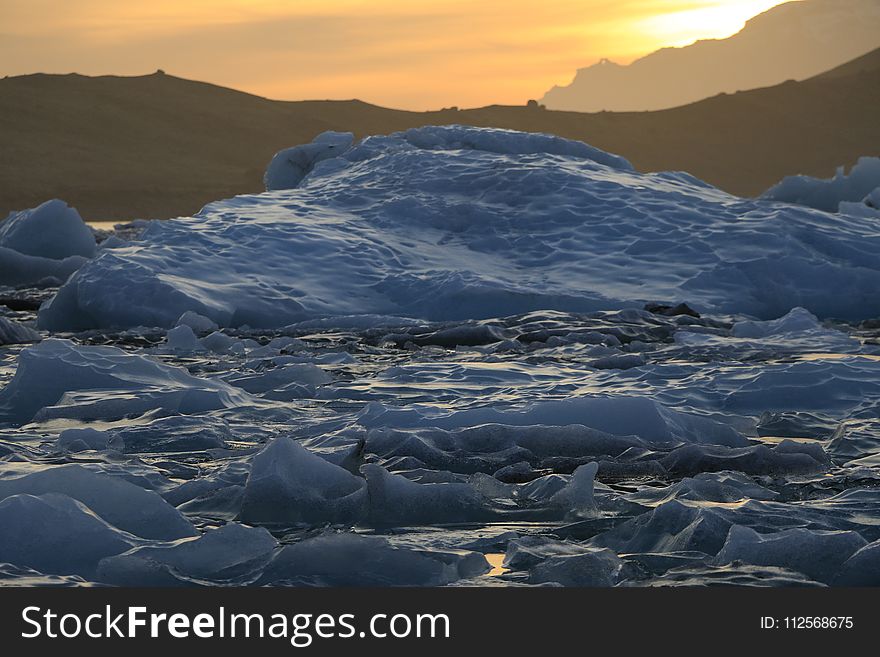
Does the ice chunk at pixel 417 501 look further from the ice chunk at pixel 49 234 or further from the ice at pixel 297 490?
the ice chunk at pixel 49 234

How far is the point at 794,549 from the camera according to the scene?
12.8 feet

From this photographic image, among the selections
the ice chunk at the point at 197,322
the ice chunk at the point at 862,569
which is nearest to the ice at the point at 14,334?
the ice chunk at the point at 197,322

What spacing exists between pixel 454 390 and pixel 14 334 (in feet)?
15.5

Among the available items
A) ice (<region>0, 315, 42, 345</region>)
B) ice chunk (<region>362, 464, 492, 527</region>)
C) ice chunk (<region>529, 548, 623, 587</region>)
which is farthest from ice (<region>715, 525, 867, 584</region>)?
ice (<region>0, 315, 42, 345</region>)

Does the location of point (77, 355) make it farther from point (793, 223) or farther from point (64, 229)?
point (64, 229)

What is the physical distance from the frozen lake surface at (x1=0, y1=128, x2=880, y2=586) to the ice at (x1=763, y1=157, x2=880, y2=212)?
309cm

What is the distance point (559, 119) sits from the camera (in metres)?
84.7

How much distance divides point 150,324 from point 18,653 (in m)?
7.53

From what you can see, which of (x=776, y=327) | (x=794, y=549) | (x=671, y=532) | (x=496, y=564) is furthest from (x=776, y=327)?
(x=496, y=564)

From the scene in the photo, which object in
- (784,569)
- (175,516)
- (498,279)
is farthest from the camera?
(498,279)

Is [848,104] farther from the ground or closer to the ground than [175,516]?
farther from the ground

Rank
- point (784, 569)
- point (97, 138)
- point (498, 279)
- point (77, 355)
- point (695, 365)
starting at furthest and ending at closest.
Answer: point (97, 138), point (498, 279), point (695, 365), point (77, 355), point (784, 569)

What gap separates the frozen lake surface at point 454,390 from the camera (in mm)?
3947

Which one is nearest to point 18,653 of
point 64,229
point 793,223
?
point 793,223
